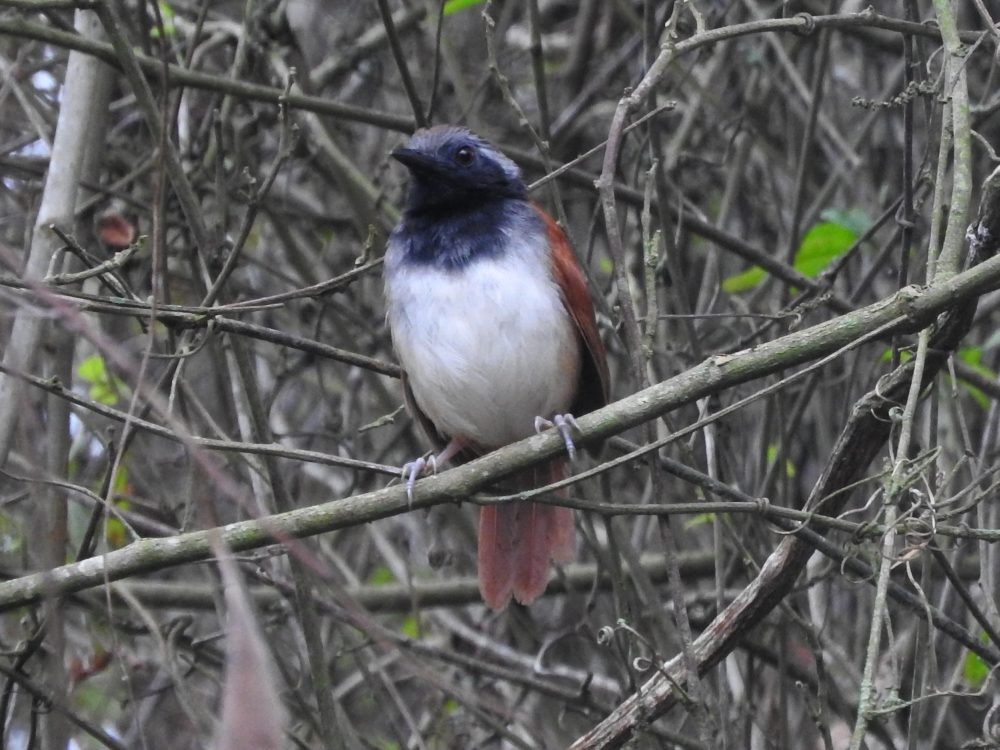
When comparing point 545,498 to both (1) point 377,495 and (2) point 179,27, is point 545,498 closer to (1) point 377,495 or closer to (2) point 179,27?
(1) point 377,495

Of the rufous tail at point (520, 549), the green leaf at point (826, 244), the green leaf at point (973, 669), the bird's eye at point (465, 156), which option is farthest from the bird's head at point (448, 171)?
the green leaf at point (973, 669)

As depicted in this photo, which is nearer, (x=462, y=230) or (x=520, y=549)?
(x=462, y=230)

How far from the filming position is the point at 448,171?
14.4ft

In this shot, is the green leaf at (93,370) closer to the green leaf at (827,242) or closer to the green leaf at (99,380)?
the green leaf at (99,380)

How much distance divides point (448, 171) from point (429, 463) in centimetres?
97

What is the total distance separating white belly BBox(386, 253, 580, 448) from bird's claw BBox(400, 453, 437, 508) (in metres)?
0.20

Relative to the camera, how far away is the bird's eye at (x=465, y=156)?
4.43 metres

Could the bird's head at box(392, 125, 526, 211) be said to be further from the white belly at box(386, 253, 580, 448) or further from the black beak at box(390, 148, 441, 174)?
the white belly at box(386, 253, 580, 448)

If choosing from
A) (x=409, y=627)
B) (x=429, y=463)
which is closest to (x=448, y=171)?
(x=429, y=463)

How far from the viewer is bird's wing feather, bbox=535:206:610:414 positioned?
14.1 feet

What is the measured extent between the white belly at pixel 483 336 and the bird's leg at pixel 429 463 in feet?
0.64

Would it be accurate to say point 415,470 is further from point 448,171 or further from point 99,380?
point 99,380

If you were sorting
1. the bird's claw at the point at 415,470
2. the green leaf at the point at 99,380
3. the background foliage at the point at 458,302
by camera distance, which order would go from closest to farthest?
the bird's claw at the point at 415,470
the background foliage at the point at 458,302
the green leaf at the point at 99,380

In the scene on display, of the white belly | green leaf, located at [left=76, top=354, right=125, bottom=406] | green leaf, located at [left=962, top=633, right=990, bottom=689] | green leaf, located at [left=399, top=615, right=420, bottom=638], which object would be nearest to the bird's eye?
the white belly
